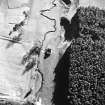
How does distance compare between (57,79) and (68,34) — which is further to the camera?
(68,34)

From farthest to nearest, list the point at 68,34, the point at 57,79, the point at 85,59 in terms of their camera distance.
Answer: the point at 68,34 < the point at 57,79 < the point at 85,59

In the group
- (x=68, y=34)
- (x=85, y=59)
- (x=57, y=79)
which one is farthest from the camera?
(x=68, y=34)

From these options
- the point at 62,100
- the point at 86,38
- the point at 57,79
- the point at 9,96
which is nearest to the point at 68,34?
the point at 86,38

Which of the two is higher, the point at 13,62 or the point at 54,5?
the point at 54,5

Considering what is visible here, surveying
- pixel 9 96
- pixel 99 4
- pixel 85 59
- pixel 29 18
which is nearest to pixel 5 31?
pixel 29 18

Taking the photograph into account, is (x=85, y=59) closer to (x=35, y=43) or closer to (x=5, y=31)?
(x=35, y=43)

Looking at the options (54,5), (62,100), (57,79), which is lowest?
(62,100)

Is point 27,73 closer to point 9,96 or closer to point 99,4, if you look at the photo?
point 9,96
